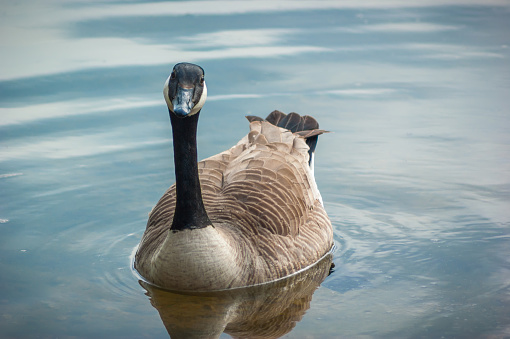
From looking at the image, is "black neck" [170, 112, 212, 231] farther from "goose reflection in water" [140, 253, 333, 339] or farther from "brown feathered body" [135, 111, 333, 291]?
"goose reflection in water" [140, 253, 333, 339]

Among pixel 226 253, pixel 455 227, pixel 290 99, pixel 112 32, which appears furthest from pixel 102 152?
pixel 112 32

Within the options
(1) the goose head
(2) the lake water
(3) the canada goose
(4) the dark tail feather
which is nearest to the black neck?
(3) the canada goose

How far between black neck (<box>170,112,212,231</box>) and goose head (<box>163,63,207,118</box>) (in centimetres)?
19

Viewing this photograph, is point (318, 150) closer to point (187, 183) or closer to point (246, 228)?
point (246, 228)

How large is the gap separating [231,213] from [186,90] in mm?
1434

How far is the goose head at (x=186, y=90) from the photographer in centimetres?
590

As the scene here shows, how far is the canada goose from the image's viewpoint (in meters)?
6.31

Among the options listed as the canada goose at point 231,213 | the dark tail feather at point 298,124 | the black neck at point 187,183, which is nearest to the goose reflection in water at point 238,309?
the canada goose at point 231,213

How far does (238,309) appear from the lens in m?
6.32

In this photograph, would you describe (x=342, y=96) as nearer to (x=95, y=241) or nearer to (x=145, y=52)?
(x=145, y=52)

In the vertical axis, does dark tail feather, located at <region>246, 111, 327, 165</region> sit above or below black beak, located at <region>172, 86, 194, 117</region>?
below

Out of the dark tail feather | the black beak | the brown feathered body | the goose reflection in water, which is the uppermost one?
the black beak

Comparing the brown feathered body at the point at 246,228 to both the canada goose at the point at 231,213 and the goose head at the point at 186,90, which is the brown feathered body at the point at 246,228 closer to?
the canada goose at the point at 231,213

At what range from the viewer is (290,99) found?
11.7 meters
